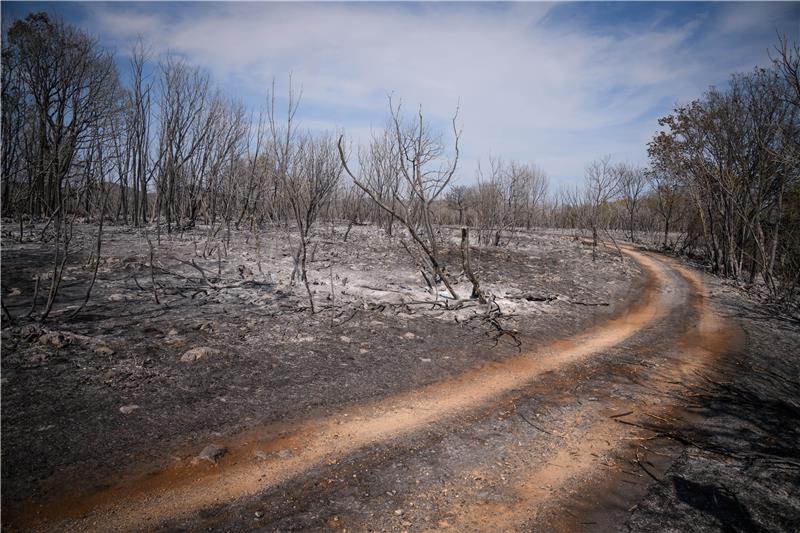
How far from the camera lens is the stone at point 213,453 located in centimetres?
321

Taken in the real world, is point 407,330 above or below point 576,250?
below

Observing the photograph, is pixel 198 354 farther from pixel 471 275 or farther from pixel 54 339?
pixel 471 275

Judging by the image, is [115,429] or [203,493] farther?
[115,429]

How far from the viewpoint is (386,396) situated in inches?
185

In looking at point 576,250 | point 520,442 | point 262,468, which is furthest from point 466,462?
point 576,250

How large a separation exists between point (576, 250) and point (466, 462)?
17246mm

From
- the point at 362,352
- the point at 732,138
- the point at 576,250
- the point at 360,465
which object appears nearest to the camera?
the point at 360,465

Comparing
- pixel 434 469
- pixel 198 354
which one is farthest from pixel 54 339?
pixel 434 469

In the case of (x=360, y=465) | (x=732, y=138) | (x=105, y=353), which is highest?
(x=732, y=138)

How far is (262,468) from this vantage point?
3186 mm

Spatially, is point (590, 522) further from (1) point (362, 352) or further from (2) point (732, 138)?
(2) point (732, 138)

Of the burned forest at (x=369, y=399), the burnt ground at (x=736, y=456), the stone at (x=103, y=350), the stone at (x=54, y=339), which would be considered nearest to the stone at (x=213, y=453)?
the burned forest at (x=369, y=399)

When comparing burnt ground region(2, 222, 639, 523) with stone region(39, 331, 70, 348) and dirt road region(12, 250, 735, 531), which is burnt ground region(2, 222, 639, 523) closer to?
stone region(39, 331, 70, 348)

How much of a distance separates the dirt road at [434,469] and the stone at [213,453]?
0.06 m
